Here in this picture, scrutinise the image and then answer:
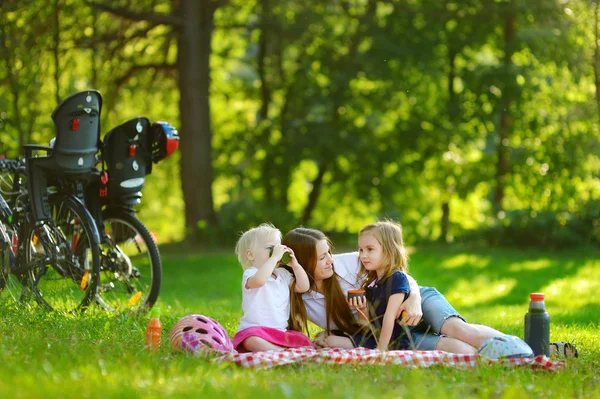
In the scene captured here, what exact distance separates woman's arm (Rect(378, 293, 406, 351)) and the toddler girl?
1.48 ft

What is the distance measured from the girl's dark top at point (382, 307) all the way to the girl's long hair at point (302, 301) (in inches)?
4.9

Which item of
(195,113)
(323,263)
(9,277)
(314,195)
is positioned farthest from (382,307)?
(314,195)

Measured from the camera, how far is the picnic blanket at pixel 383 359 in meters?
4.58

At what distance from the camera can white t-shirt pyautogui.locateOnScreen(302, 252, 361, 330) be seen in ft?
18.1

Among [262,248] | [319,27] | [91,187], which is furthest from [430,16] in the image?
[262,248]

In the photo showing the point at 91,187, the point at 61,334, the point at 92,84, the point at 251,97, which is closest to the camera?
the point at 61,334

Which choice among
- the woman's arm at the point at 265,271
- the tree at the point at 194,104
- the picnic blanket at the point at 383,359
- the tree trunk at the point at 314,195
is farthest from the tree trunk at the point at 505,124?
the picnic blanket at the point at 383,359

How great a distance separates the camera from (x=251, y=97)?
1923 centimetres

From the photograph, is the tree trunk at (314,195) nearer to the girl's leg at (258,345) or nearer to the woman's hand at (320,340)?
the woman's hand at (320,340)

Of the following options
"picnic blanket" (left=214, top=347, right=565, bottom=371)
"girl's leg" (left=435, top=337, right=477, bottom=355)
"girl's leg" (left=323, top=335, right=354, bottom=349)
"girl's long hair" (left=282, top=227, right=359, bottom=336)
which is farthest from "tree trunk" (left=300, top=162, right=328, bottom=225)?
"picnic blanket" (left=214, top=347, right=565, bottom=371)

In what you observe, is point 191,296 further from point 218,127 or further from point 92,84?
point 218,127

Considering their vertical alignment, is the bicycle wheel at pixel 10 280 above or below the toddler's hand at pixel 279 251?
below

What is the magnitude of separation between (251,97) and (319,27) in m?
3.65

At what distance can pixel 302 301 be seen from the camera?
18.0ft
